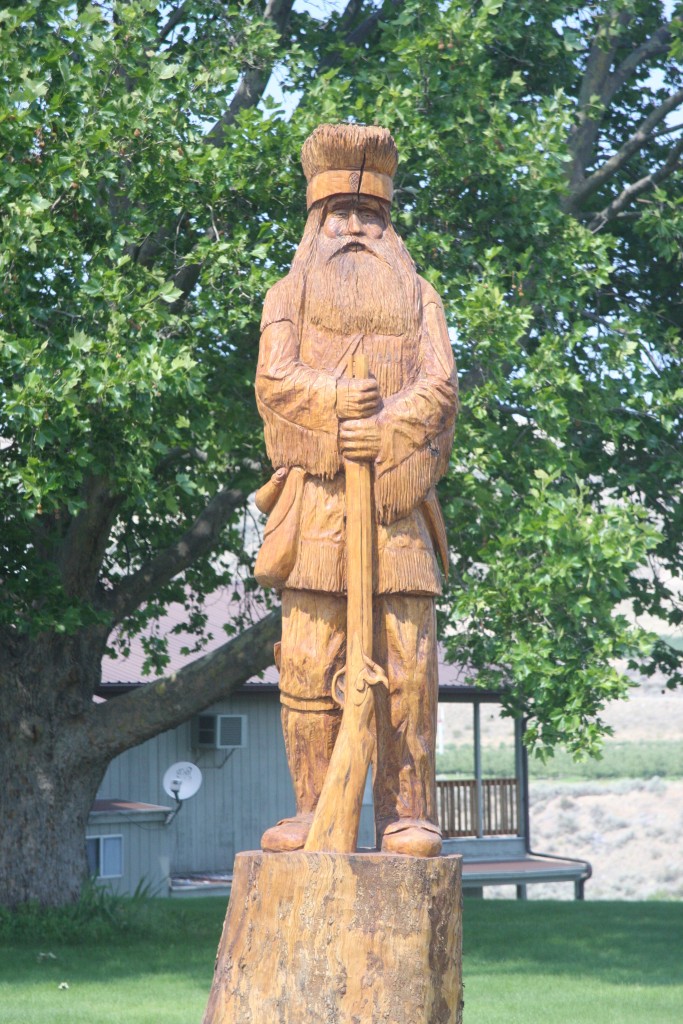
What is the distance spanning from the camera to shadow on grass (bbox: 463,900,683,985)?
440 inches

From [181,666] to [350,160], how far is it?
569 inches

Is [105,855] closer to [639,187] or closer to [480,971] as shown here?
[480,971]

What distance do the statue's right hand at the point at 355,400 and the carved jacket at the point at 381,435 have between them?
1.1 inches

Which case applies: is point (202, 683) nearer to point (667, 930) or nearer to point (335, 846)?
point (667, 930)

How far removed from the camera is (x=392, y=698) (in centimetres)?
528

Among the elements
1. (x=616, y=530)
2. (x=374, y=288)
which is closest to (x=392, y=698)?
(x=374, y=288)

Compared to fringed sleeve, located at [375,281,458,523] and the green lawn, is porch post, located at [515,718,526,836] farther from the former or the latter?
fringed sleeve, located at [375,281,458,523]

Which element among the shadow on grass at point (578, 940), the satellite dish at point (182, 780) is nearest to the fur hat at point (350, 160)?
the shadow on grass at point (578, 940)

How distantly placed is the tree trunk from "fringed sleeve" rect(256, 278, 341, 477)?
771cm

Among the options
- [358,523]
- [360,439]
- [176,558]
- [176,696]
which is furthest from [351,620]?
[176,558]

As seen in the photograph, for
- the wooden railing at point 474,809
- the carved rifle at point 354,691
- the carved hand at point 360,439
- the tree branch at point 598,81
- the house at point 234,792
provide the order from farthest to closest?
the wooden railing at point 474,809 → the house at point 234,792 → the tree branch at point 598,81 → the carved hand at point 360,439 → the carved rifle at point 354,691

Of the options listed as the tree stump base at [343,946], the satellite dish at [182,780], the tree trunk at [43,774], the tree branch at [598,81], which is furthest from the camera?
the satellite dish at [182,780]

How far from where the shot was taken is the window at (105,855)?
16.5 metres

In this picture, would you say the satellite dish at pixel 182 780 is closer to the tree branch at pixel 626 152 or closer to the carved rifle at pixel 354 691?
the tree branch at pixel 626 152
